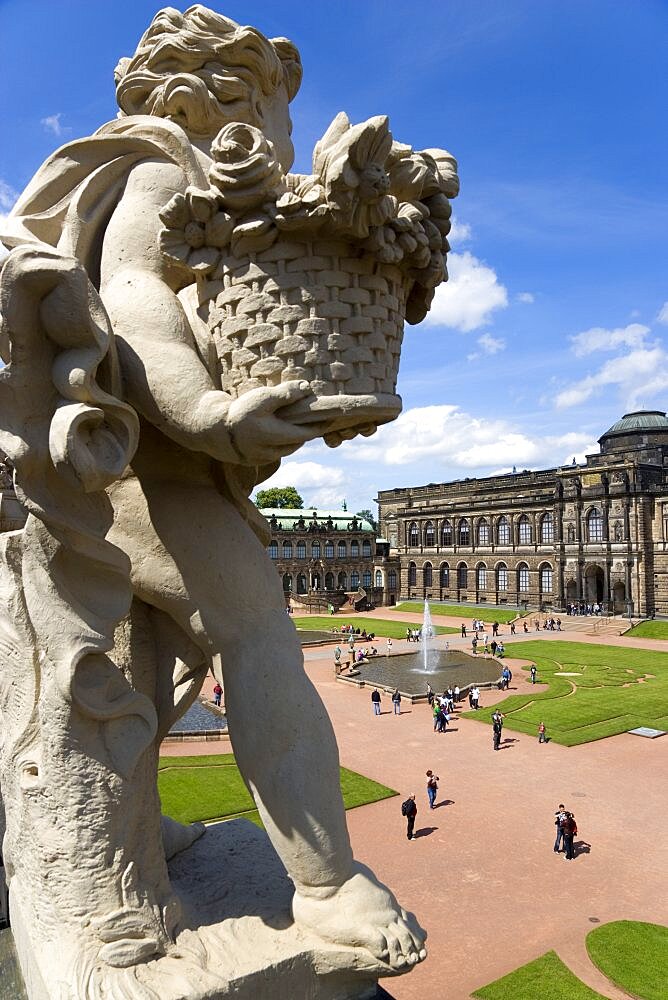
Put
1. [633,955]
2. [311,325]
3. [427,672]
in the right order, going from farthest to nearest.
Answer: [427,672] → [633,955] → [311,325]

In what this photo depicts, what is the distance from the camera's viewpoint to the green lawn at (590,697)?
19391 mm

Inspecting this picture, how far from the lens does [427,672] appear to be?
28312 millimetres

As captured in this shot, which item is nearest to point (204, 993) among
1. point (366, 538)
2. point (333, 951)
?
point (333, 951)

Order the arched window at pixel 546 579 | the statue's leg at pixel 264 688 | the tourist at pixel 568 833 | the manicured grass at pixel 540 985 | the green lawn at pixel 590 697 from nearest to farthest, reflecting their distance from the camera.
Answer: the statue's leg at pixel 264 688
the manicured grass at pixel 540 985
the tourist at pixel 568 833
the green lawn at pixel 590 697
the arched window at pixel 546 579

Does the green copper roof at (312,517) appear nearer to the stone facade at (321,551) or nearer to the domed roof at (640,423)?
the stone facade at (321,551)

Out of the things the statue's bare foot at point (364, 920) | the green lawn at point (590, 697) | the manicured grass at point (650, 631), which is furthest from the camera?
the manicured grass at point (650, 631)

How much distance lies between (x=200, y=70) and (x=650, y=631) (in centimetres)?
4200

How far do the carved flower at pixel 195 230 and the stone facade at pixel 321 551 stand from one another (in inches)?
2345

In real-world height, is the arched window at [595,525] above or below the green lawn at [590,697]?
above

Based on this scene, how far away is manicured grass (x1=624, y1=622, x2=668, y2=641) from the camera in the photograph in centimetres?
3947

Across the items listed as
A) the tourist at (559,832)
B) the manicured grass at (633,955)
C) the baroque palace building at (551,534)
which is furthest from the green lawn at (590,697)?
the baroque palace building at (551,534)

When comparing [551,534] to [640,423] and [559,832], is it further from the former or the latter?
[559,832]

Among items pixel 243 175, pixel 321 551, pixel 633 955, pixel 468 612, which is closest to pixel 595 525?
pixel 468 612

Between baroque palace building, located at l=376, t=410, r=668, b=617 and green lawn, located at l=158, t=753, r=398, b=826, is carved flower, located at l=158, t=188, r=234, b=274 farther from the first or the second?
baroque palace building, located at l=376, t=410, r=668, b=617
